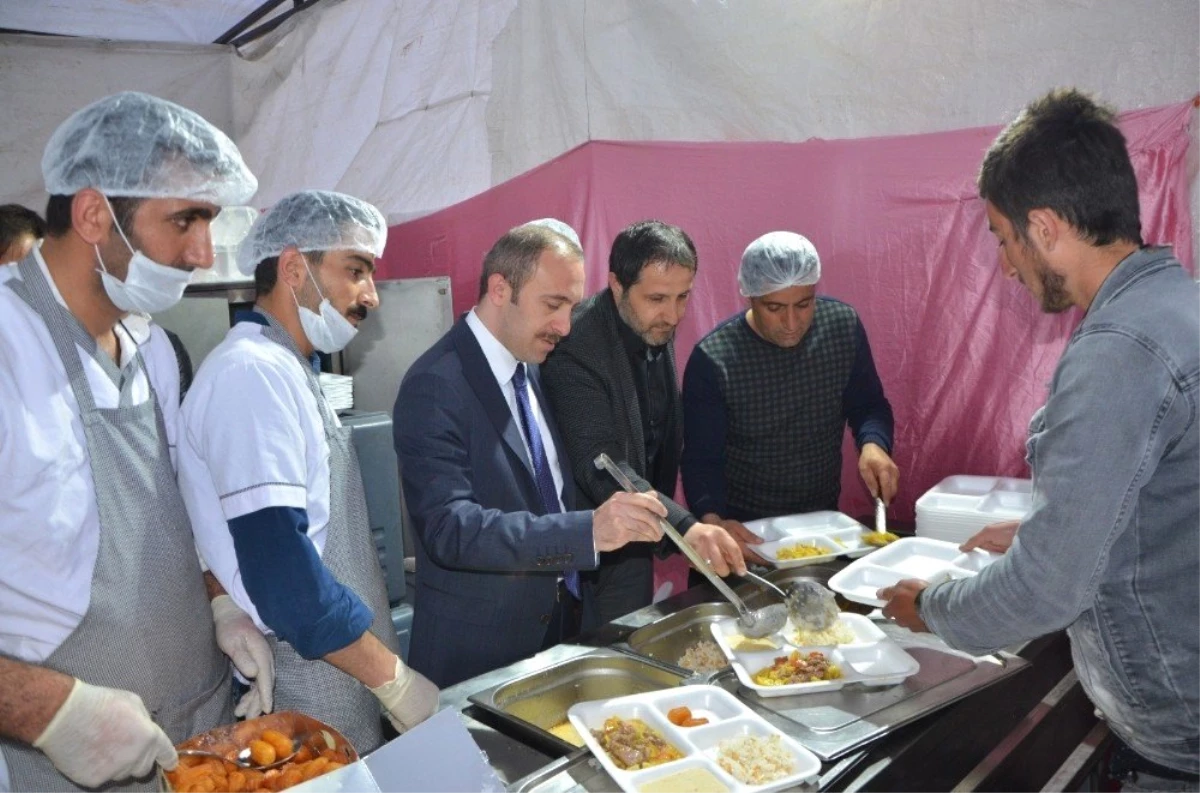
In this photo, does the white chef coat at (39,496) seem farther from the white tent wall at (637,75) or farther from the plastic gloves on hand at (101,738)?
the white tent wall at (637,75)

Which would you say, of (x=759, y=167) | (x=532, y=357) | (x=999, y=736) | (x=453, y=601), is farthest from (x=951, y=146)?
(x=453, y=601)

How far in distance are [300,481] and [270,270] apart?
673mm

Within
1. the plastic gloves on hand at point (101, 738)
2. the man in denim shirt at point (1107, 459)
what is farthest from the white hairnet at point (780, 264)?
the plastic gloves on hand at point (101, 738)

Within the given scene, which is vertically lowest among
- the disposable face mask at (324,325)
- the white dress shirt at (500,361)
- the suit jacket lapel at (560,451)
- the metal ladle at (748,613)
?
the metal ladle at (748,613)

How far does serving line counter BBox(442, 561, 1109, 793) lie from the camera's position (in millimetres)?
1618

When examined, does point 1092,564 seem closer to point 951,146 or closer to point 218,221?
point 951,146

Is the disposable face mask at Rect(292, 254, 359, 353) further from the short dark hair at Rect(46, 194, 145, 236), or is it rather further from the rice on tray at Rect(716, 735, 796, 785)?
the rice on tray at Rect(716, 735, 796, 785)

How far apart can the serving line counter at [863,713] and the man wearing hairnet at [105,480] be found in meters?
0.61

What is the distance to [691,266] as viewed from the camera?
305 centimetres

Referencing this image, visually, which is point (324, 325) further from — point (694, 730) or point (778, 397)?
point (778, 397)

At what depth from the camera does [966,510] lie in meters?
2.80

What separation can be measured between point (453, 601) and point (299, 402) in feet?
2.33

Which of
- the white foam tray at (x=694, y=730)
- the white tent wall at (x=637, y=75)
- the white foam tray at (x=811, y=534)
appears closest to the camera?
the white foam tray at (x=694, y=730)

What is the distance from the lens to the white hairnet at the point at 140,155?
1700 mm
